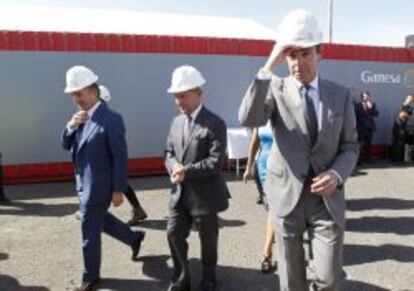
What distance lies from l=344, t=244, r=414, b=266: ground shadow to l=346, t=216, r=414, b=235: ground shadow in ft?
2.37

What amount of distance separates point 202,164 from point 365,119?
9872mm

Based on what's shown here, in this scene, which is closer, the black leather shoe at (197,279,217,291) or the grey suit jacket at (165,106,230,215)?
the grey suit jacket at (165,106,230,215)

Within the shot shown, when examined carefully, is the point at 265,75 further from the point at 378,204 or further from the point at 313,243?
the point at 378,204

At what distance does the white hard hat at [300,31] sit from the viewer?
2.98 metres

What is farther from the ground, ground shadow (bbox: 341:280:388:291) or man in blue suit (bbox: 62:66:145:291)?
man in blue suit (bbox: 62:66:145:291)

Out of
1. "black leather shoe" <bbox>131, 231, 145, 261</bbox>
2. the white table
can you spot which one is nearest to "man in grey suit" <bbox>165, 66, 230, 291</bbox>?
"black leather shoe" <bbox>131, 231, 145, 261</bbox>

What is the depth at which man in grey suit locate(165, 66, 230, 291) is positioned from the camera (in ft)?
15.3

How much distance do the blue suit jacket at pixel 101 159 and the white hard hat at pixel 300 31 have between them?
231 centimetres

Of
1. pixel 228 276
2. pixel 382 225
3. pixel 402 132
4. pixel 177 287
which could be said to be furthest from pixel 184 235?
pixel 402 132

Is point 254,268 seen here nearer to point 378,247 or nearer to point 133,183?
point 378,247

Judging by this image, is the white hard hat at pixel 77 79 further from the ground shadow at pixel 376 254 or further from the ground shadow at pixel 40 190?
the ground shadow at pixel 40 190

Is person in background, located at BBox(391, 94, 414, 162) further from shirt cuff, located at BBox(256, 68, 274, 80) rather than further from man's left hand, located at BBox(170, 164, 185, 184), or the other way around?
shirt cuff, located at BBox(256, 68, 274, 80)

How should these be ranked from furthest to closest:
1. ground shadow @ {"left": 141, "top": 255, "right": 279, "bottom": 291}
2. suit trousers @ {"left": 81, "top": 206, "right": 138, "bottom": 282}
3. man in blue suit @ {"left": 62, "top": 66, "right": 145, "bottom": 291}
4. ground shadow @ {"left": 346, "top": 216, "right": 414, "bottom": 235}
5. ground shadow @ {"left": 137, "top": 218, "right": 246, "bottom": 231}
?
ground shadow @ {"left": 137, "top": 218, "right": 246, "bottom": 231}
ground shadow @ {"left": 346, "top": 216, "right": 414, "bottom": 235}
ground shadow @ {"left": 141, "top": 255, "right": 279, "bottom": 291}
suit trousers @ {"left": 81, "top": 206, "right": 138, "bottom": 282}
man in blue suit @ {"left": 62, "top": 66, "right": 145, "bottom": 291}

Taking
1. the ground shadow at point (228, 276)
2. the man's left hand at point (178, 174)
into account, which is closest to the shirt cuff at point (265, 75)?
the man's left hand at point (178, 174)
